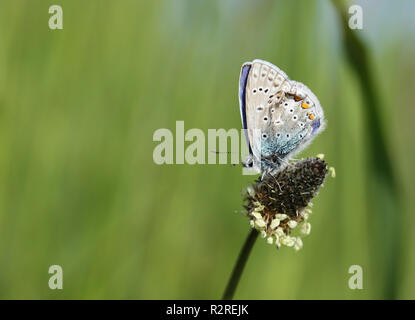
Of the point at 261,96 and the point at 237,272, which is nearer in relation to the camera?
the point at 237,272

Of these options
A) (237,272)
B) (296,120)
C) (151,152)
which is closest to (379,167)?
(296,120)

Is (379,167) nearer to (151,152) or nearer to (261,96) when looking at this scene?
(261,96)

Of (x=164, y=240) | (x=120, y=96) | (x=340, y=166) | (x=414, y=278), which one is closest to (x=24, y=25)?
(x=120, y=96)

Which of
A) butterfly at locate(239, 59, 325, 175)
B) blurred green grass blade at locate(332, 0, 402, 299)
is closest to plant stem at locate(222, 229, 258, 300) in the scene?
butterfly at locate(239, 59, 325, 175)

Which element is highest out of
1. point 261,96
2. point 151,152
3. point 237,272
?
point 261,96

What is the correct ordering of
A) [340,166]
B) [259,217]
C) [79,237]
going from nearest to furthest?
[259,217], [79,237], [340,166]

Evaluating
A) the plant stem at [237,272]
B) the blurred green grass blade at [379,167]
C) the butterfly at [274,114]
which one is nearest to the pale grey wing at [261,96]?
the butterfly at [274,114]

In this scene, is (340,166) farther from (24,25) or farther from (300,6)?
(24,25)

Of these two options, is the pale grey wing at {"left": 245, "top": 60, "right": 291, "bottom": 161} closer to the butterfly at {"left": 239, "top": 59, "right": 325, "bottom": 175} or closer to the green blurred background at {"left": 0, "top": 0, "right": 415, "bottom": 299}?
the butterfly at {"left": 239, "top": 59, "right": 325, "bottom": 175}
